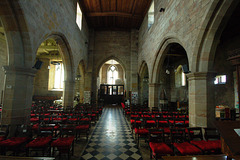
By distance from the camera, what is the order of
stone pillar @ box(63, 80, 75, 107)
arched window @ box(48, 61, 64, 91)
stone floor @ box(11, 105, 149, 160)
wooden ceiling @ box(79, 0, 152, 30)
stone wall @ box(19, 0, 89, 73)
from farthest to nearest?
arched window @ box(48, 61, 64, 91)
wooden ceiling @ box(79, 0, 152, 30)
stone pillar @ box(63, 80, 75, 107)
stone wall @ box(19, 0, 89, 73)
stone floor @ box(11, 105, 149, 160)

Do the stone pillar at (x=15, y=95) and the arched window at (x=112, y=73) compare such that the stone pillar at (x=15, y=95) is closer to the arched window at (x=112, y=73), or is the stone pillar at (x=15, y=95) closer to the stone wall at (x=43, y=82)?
the stone wall at (x=43, y=82)

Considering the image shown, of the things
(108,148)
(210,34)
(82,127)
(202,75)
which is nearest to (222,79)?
(202,75)

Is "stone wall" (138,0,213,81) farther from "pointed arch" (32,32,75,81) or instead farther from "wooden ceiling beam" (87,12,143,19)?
"pointed arch" (32,32,75,81)

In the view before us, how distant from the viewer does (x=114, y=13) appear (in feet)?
40.2

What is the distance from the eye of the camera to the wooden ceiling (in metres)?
11.0

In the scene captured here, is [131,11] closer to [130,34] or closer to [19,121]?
[130,34]

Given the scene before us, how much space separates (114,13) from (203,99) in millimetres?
10899

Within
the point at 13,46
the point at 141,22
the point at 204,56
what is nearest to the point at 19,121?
→ the point at 13,46

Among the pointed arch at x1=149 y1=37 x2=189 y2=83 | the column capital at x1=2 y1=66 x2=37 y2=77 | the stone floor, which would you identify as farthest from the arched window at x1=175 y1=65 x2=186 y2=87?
the column capital at x1=2 y1=66 x2=37 y2=77

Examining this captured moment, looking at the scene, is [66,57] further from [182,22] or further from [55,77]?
[55,77]

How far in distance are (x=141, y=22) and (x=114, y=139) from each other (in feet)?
41.0

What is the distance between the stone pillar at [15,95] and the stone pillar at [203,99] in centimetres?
608

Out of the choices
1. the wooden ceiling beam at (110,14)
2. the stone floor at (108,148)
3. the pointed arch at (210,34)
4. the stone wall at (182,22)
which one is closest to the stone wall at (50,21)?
the wooden ceiling beam at (110,14)

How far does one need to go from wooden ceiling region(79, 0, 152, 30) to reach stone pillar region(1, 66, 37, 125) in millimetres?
9074
